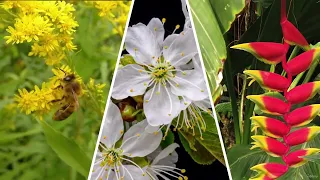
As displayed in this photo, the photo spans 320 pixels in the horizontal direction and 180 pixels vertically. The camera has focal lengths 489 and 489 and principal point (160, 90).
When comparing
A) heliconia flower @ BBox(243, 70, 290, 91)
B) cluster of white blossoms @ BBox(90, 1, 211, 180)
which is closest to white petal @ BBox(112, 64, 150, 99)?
cluster of white blossoms @ BBox(90, 1, 211, 180)

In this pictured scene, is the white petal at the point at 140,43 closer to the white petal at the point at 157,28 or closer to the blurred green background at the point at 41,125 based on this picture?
the white petal at the point at 157,28

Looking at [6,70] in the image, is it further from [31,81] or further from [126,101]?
[126,101]

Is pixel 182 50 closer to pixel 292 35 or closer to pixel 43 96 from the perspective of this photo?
pixel 292 35

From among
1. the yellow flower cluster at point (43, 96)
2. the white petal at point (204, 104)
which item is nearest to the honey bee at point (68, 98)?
the yellow flower cluster at point (43, 96)

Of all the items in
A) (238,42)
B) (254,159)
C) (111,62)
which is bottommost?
(254,159)

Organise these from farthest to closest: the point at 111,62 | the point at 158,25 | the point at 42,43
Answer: the point at 111,62
the point at 42,43
the point at 158,25

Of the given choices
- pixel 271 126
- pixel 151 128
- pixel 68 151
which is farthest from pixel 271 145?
pixel 68 151

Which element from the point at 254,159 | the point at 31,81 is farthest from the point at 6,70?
the point at 254,159
